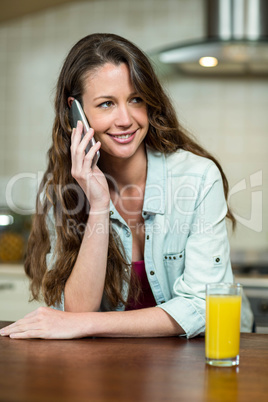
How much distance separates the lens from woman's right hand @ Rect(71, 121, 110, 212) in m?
1.39

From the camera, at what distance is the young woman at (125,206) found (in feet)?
4.37

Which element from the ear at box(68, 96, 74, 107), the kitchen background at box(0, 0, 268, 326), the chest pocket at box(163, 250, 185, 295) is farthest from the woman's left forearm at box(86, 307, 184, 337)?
the kitchen background at box(0, 0, 268, 326)

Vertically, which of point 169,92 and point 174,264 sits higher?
point 169,92

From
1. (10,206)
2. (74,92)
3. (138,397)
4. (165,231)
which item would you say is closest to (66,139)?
(74,92)

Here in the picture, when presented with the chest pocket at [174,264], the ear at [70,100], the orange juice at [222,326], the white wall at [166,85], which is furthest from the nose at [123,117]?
the white wall at [166,85]

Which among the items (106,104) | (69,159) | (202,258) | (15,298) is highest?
(106,104)

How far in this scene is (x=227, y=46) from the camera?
2.30 metres

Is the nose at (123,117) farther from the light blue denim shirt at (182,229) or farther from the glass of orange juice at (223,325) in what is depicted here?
the glass of orange juice at (223,325)

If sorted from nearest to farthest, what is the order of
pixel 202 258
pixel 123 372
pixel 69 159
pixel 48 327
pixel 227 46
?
pixel 123 372
pixel 48 327
pixel 202 258
pixel 69 159
pixel 227 46

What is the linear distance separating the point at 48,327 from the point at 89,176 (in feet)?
1.38

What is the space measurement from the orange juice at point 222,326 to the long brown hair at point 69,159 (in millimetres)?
500

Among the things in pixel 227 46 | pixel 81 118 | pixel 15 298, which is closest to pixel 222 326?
pixel 81 118

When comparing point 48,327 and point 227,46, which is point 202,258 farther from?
point 227,46

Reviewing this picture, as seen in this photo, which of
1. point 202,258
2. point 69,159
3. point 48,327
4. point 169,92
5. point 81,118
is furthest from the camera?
point 169,92
